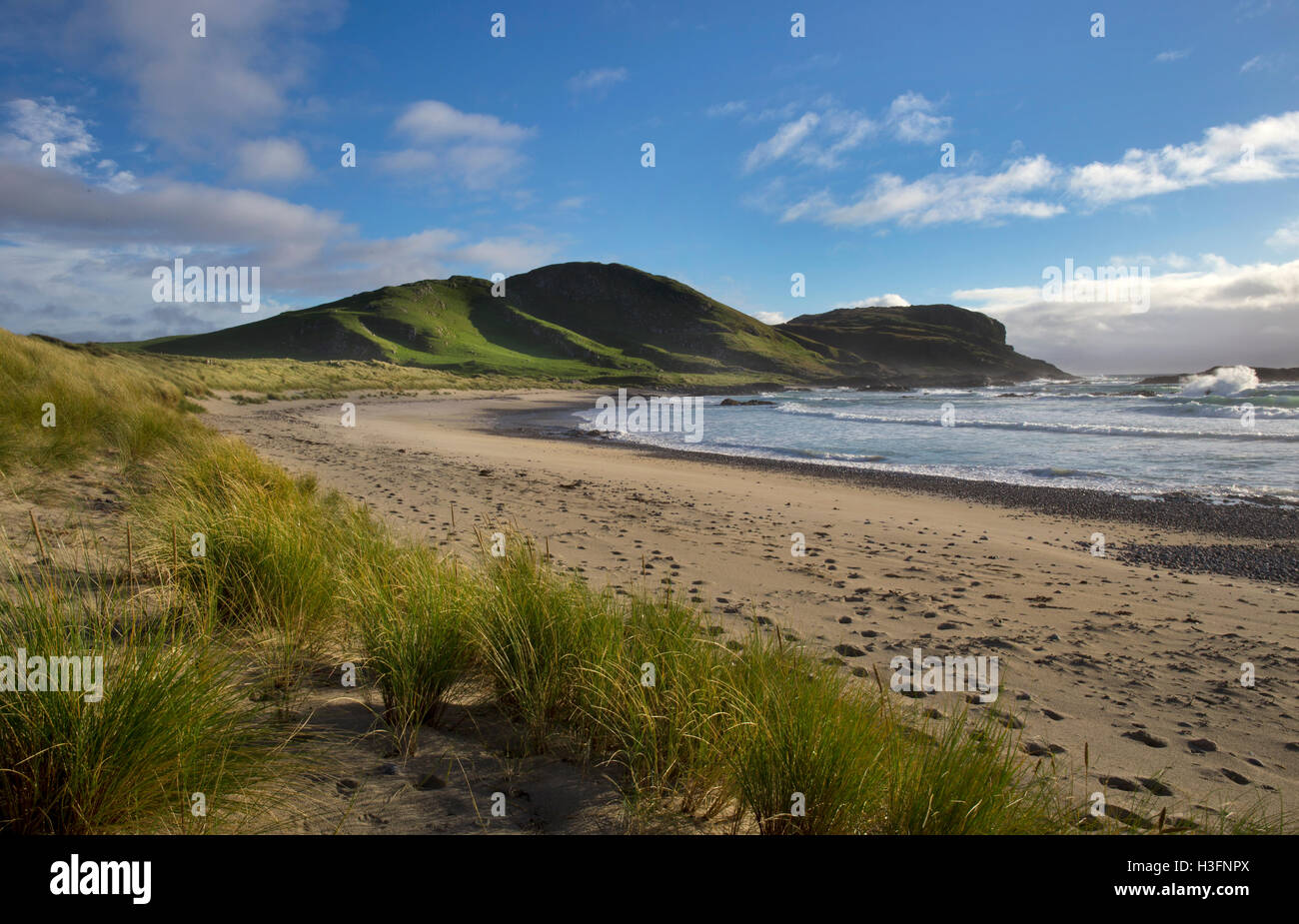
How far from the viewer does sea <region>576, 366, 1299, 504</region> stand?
16.8m

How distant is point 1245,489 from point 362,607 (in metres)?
19.5

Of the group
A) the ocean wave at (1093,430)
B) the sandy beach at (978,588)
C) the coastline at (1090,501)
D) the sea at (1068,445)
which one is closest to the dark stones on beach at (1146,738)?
the sandy beach at (978,588)

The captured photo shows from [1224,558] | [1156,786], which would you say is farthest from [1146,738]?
[1224,558]

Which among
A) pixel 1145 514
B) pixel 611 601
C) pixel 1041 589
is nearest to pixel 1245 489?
pixel 1145 514

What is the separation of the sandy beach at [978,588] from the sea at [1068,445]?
15.6ft

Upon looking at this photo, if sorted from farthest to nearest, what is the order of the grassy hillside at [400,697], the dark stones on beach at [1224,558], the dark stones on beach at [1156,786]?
the dark stones on beach at [1224,558] → the dark stones on beach at [1156,786] → the grassy hillside at [400,697]

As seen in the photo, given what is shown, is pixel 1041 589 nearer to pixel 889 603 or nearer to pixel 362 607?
pixel 889 603

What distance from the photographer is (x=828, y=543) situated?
31.7 feet

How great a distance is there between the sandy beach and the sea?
4.77 m

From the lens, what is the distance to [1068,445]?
2452cm

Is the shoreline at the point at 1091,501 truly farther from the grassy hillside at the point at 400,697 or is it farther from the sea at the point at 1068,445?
the grassy hillside at the point at 400,697

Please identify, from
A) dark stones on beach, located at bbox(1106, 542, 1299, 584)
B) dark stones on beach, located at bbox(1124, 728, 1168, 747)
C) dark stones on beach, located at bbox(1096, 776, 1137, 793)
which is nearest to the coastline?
dark stones on beach, located at bbox(1106, 542, 1299, 584)

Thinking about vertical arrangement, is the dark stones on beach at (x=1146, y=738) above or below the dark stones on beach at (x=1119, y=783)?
below

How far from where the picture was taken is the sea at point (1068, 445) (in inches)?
659
